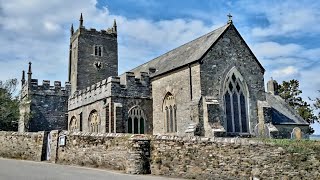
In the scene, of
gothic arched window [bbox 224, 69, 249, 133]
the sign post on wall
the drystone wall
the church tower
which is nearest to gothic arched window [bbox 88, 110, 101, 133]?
the sign post on wall

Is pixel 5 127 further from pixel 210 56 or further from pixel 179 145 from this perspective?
pixel 179 145

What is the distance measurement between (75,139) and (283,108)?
21.9 meters

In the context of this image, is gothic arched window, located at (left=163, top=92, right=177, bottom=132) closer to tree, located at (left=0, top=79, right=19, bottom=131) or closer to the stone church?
the stone church

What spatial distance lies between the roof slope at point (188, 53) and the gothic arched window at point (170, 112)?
88.0 inches

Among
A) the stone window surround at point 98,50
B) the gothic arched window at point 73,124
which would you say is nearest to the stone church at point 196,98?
the gothic arched window at point 73,124

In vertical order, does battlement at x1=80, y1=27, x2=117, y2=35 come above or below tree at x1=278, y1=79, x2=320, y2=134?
above

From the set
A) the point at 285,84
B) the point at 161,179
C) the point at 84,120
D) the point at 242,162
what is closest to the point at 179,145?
the point at 161,179

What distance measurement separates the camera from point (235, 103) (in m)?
24.8

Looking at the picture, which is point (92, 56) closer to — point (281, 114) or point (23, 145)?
point (23, 145)

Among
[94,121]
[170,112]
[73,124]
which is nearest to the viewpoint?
[170,112]

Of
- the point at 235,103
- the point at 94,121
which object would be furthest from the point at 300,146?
the point at 94,121

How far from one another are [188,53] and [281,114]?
10.8 metres

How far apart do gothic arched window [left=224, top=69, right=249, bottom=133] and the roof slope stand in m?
2.80

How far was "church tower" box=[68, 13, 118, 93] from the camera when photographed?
41.3m
